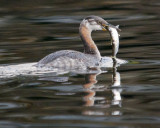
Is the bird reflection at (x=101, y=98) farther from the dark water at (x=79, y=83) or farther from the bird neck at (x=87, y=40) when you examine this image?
the bird neck at (x=87, y=40)

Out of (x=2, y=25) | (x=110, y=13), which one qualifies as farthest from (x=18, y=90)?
(x=110, y=13)

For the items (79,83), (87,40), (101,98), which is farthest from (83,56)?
(101,98)

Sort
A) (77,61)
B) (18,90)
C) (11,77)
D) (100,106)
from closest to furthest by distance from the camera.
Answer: (100,106) → (18,90) → (11,77) → (77,61)

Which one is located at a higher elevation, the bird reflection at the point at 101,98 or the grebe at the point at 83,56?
the grebe at the point at 83,56

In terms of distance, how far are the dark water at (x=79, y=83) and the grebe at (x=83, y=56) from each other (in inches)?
24.0

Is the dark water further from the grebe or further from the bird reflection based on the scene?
the grebe

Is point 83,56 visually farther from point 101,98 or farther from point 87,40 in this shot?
point 101,98

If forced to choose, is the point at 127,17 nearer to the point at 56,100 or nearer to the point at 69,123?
the point at 56,100

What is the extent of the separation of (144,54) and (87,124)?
5.68m

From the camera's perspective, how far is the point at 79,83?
9.82 metres

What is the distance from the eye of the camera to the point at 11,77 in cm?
1034

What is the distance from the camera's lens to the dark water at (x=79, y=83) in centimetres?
757

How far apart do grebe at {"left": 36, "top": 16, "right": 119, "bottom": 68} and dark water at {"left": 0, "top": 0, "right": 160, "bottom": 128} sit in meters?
0.61

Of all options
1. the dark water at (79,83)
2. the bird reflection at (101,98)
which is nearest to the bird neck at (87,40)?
the dark water at (79,83)
